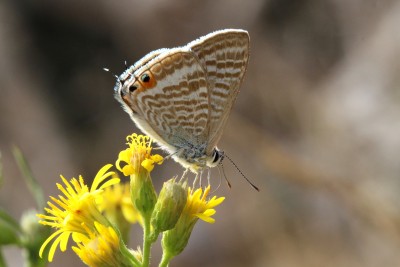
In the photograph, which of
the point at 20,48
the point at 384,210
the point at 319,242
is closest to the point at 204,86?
the point at 384,210

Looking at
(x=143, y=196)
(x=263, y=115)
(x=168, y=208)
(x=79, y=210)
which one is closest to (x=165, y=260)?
(x=168, y=208)

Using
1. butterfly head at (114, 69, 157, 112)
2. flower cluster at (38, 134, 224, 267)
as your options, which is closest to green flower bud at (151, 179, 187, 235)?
flower cluster at (38, 134, 224, 267)

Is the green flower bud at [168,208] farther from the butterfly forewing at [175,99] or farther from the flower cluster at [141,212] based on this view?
the butterfly forewing at [175,99]

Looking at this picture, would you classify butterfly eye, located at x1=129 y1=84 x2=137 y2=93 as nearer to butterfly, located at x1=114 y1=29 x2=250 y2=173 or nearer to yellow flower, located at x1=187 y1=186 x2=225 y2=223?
butterfly, located at x1=114 y1=29 x2=250 y2=173

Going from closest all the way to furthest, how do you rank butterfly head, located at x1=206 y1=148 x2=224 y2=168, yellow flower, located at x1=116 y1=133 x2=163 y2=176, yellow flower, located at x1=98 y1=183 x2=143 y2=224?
yellow flower, located at x1=116 y1=133 x2=163 y2=176 → butterfly head, located at x1=206 y1=148 x2=224 y2=168 → yellow flower, located at x1=98 y1=183 x2=143 y2=224

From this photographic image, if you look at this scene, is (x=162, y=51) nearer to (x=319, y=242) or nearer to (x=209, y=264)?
(x=319, y=242)

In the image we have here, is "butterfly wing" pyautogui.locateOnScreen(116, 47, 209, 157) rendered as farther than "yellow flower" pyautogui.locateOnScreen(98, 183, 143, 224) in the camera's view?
No

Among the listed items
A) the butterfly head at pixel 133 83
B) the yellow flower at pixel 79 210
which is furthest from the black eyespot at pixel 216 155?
the yellow flower at pixel 79 210
